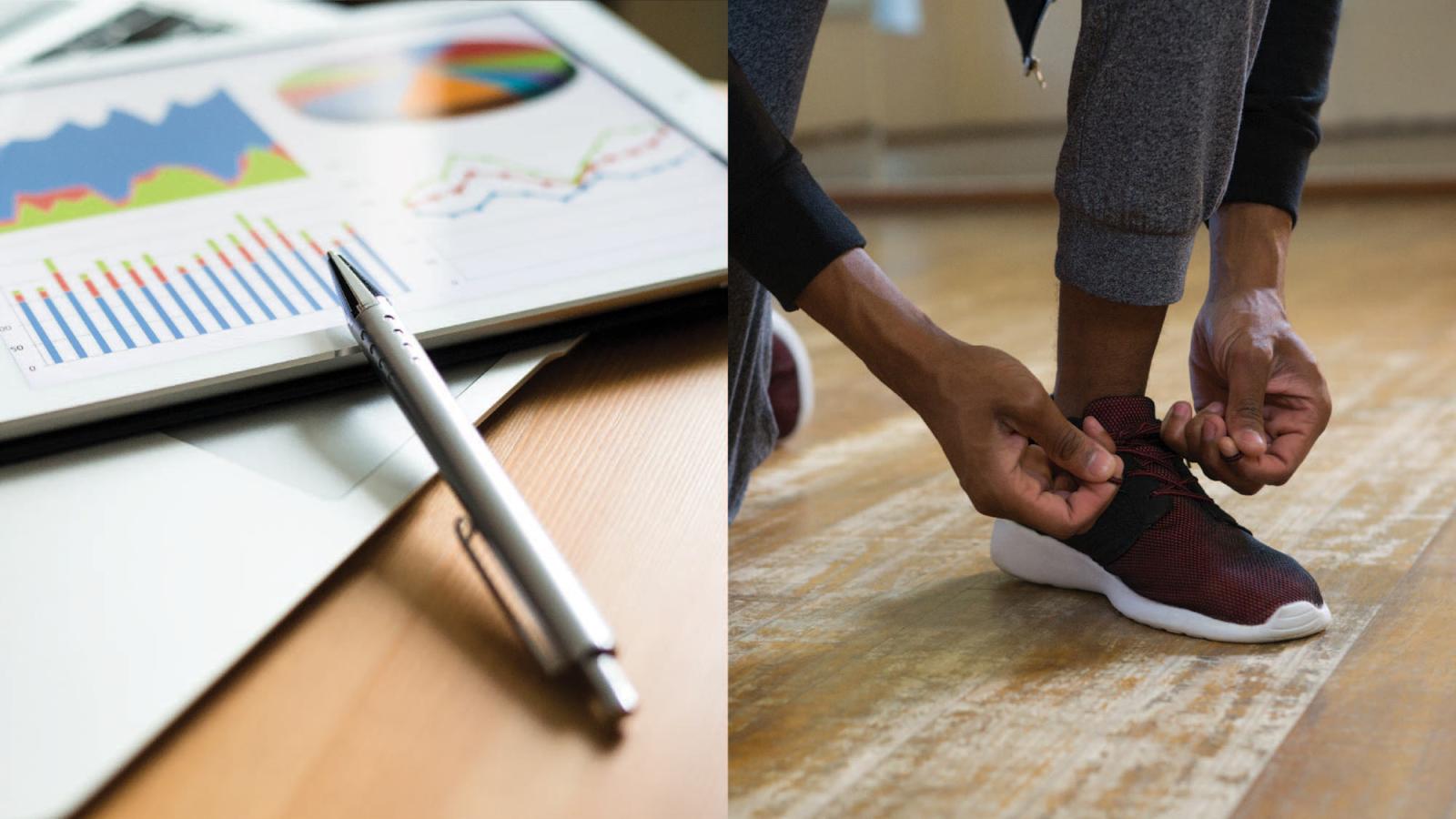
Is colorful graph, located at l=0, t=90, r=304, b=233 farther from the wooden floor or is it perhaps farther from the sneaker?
the sneaker

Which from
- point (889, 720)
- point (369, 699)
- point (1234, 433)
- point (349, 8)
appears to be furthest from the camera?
point (349, 8)

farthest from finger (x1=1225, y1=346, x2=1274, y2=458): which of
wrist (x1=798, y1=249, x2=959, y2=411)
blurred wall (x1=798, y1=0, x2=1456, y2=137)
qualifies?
blurred wall (x1=798, y1=0, x2=1456, y2=137)

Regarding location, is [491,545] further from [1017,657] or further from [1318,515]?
[1318,515]

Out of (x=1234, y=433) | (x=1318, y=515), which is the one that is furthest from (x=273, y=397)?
(x=1318, y=515)

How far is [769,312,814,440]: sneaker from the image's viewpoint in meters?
0.74

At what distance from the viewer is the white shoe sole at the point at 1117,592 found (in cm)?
42

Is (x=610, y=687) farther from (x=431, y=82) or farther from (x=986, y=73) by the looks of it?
(x=986, y=73)

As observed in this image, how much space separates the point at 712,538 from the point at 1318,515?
0.37 m

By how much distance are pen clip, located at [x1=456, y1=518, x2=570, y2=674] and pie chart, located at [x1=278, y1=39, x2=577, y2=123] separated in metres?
0.25

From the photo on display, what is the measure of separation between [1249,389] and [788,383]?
30 centimetres

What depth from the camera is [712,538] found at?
0.30 metres

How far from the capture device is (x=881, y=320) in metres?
0.44

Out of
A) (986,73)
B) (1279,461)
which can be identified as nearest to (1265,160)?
(1279,461)

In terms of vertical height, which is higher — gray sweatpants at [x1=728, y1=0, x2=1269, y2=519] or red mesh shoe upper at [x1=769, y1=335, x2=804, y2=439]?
gray sweatpants at [x1=728, y1=0, x2=1269, y2=519]
